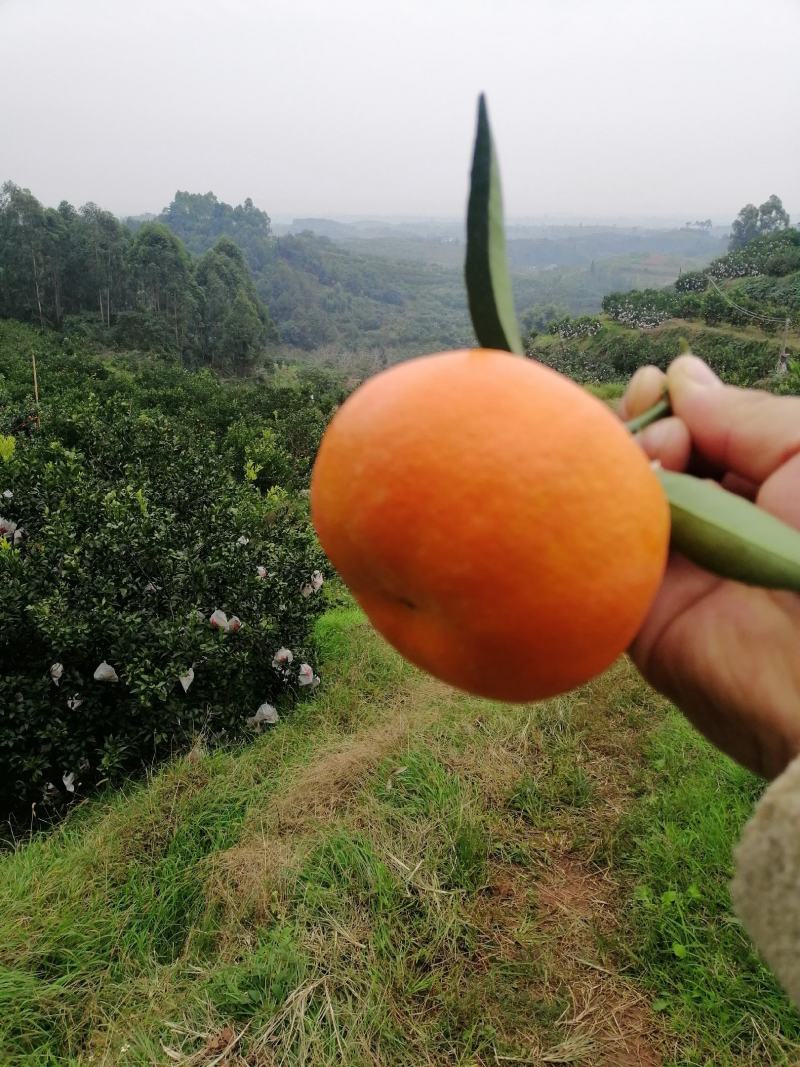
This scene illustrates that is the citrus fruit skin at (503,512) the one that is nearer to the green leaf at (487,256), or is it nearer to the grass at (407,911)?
the green leaf at (487,256)

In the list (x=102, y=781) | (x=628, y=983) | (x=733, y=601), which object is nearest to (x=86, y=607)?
(x=102, y=781)

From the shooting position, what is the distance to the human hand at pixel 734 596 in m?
1.04

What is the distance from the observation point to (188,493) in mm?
5344

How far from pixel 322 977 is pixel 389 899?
0.40 meters

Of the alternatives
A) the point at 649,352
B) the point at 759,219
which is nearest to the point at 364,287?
the point at 759,219

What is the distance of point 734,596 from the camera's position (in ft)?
3.72

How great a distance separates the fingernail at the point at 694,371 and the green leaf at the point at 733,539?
364 mm

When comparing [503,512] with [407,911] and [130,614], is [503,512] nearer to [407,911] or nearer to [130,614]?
[407,911]

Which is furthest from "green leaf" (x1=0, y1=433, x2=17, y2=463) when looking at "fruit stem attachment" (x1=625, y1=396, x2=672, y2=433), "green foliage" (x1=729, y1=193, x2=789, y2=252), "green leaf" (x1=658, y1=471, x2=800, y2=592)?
"green foliage" (x1=729, y1=193, x2=789, y2=252)

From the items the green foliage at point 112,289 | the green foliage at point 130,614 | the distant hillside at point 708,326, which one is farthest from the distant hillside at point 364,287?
the green foliage at point 130,614

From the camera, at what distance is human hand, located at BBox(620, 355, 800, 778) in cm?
104

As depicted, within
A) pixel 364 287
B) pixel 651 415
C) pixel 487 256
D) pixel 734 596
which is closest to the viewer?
pixel 487 256

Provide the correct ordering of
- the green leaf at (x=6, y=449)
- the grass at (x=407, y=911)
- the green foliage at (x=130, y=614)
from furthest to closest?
the green leaf at (x=6, y=449) → the green foliage at (x=130, y=614) → the grass at (x=407, y=911)

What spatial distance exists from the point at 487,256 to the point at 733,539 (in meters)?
0.42
